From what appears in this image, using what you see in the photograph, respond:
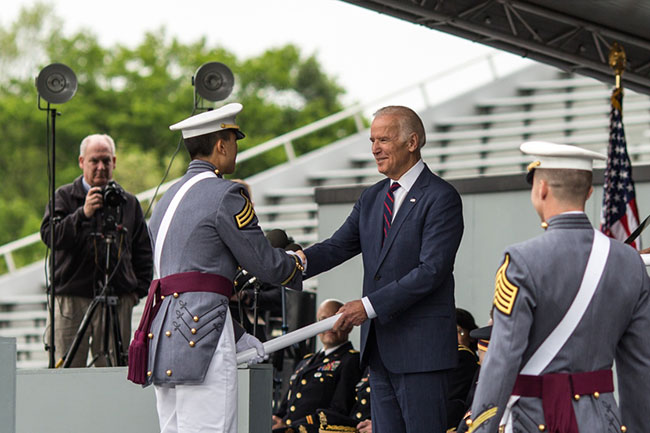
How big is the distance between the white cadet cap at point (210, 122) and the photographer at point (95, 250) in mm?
2279

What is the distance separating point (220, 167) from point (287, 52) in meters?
38.0

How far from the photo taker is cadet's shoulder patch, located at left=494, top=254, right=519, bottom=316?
3383 millimetres

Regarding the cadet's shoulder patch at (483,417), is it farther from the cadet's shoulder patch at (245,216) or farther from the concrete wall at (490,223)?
the concrete wall at (490,223)

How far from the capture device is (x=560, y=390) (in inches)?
135

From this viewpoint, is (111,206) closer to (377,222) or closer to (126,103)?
(377,222)

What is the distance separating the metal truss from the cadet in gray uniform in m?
4.37

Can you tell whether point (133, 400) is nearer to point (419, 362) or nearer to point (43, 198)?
point (419, 362)

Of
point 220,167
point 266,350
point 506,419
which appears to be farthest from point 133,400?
point 506,419

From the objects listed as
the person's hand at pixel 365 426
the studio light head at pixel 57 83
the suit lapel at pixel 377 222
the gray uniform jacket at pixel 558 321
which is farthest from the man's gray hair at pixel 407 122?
the studio light head at pixel 57 83

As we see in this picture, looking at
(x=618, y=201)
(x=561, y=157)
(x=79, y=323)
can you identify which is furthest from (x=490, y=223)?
(x=561, y=157)

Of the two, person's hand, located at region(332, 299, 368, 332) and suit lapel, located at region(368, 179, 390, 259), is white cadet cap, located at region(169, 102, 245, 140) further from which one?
person's hand, located at region(332, 299, 368, 332)

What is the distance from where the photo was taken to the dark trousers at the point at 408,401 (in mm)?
4652

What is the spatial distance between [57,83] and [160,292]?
3290 mm

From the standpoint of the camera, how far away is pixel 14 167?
3644cm
